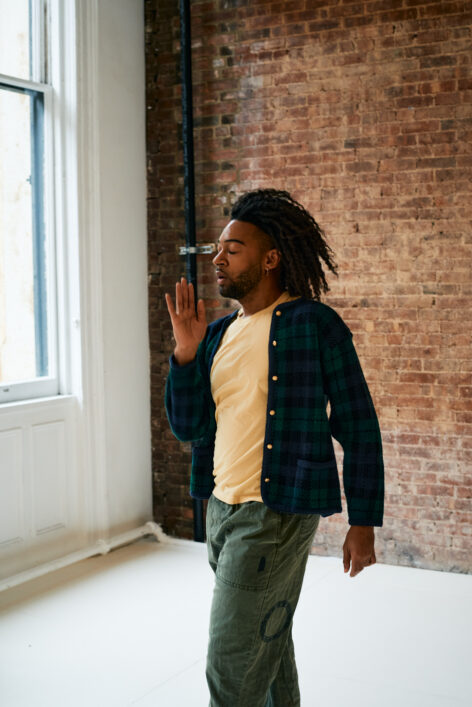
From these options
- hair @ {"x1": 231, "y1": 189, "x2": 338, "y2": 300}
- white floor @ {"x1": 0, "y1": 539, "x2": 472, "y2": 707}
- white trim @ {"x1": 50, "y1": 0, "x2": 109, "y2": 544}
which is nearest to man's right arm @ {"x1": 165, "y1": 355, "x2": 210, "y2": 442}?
hair @ {"x1": 231, "y1": 189, "x2": 338, "y2": 300}

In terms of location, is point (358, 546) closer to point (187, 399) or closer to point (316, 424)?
point (316, 424)

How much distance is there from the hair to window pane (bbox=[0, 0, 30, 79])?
97.9 inches

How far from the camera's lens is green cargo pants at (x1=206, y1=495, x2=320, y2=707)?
1.88m

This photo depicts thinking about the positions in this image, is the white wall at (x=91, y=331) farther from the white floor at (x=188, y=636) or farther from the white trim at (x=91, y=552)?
the white floor at (x=188, y=636)

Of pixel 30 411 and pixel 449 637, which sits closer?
pixel 449 637

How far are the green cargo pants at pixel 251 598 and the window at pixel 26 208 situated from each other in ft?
7.95

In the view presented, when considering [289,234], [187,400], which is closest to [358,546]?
[187,400]

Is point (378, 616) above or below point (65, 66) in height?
below

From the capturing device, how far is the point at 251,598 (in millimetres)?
1892

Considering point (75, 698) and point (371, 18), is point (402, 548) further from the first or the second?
point (371, 18)

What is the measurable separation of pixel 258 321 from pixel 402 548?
255 centimetres

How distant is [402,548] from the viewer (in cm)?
423

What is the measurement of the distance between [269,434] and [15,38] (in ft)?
10.2

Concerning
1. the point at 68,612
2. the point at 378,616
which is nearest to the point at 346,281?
the point at 378,616
